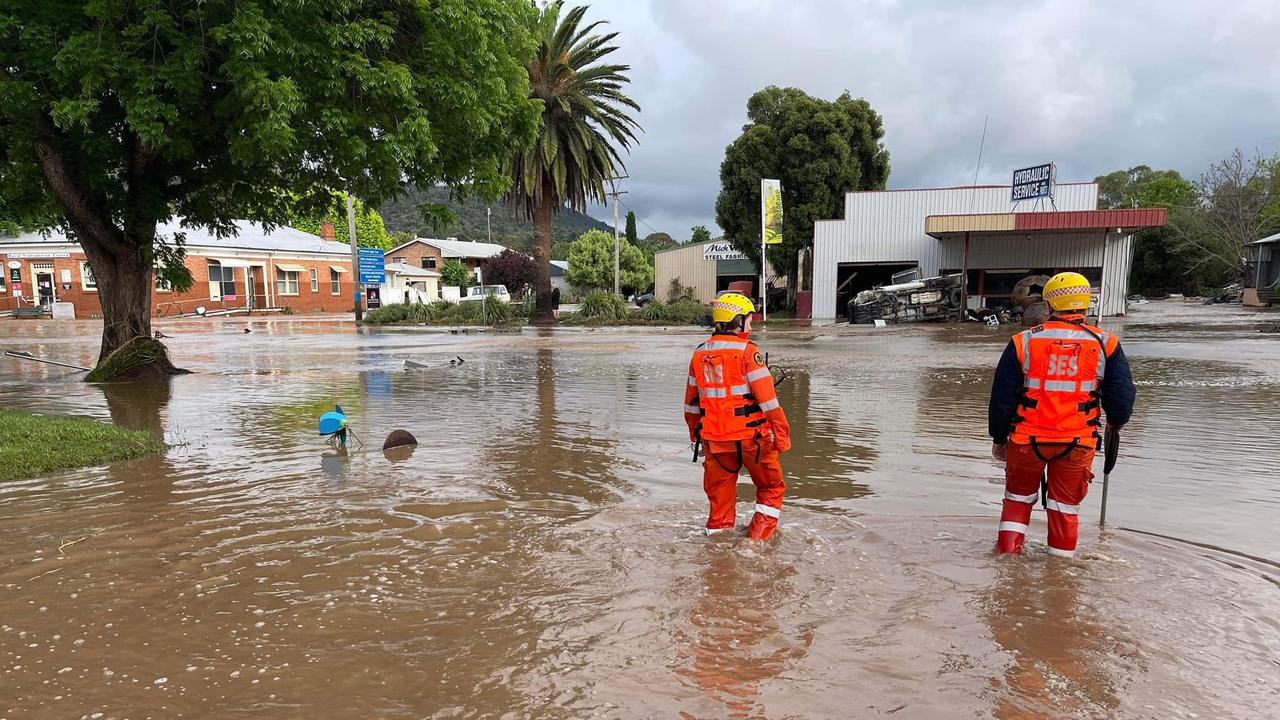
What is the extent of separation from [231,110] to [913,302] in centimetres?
2492

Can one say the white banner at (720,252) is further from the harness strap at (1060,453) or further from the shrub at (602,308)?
the harness strap at (1060,453)

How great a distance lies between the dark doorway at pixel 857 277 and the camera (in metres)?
35.2

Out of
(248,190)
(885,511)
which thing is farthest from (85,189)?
(885,511)

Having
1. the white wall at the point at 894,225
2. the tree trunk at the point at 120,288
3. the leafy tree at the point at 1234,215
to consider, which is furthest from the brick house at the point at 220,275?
the leafy tree at the point at 1234,215

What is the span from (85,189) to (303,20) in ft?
17.2

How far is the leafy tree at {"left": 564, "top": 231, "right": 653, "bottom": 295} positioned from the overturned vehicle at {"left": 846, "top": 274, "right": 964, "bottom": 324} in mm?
32915

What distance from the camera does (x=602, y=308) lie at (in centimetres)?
3281

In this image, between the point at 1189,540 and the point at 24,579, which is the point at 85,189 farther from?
the point at 1189,540

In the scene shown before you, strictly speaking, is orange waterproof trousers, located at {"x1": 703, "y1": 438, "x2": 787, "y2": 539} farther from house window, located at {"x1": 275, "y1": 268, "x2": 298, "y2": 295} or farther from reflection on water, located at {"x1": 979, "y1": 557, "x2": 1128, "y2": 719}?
house window, located at {"x1": 275, "y1": 268, "x2": 298, "y2": 295}

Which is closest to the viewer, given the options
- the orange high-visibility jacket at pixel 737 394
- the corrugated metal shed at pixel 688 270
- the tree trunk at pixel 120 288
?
the orange high-visibility jacket at pixel 737 394

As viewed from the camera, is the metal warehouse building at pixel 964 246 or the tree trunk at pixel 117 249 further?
the metal warehouse building at pixel 964 246

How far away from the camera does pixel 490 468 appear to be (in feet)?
22.0

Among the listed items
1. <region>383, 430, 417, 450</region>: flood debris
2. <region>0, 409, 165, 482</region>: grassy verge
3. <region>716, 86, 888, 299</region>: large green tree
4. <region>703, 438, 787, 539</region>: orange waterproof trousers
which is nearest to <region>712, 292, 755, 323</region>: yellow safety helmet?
<region>703, 438, 787, 539</region>: orange waterproof trousers

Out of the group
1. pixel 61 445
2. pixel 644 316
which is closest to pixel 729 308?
pixel 61 445
